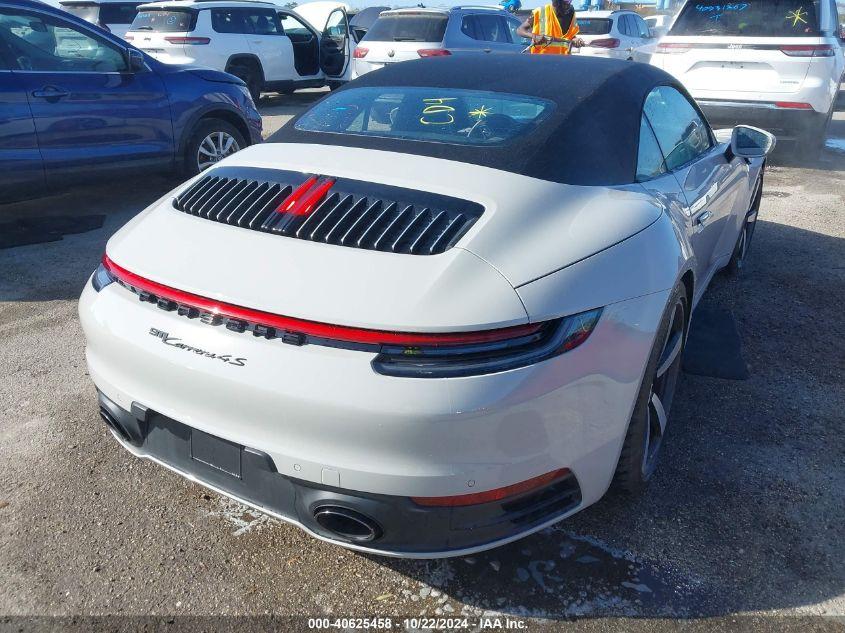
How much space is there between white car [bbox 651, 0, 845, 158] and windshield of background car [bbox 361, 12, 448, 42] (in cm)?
410

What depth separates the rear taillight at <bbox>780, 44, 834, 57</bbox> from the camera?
313 inches

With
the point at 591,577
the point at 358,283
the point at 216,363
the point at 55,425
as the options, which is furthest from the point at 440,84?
the point at 55,425

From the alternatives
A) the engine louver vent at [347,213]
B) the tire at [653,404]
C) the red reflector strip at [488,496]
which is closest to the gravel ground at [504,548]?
the tire at [653,404]

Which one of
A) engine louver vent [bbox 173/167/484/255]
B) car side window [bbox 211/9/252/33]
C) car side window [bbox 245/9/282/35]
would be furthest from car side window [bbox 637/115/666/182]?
car side window [bbox 245/9/282/35]

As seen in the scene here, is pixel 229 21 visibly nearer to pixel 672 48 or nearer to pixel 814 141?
pixel 672 48

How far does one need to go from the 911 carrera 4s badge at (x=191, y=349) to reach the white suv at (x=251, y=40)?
33.7 ft

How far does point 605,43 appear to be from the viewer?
14586mm

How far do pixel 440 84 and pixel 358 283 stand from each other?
143 centimetres

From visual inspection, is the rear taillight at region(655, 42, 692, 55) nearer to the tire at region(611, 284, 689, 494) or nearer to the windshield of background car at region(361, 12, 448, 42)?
the windshield of background car at region(361, 12, 448, 42)

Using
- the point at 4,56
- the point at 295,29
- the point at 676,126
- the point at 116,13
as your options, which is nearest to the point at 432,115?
the point at 676,126

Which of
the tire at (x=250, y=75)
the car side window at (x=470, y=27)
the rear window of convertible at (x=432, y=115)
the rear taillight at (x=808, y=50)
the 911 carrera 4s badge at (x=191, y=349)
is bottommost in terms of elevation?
the tire at (x=250, y=75)

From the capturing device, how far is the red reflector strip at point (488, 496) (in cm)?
197

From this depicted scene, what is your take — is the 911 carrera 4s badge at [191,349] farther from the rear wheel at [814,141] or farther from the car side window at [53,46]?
the rear wheel at [814,141]

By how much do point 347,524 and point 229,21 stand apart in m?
13.0
